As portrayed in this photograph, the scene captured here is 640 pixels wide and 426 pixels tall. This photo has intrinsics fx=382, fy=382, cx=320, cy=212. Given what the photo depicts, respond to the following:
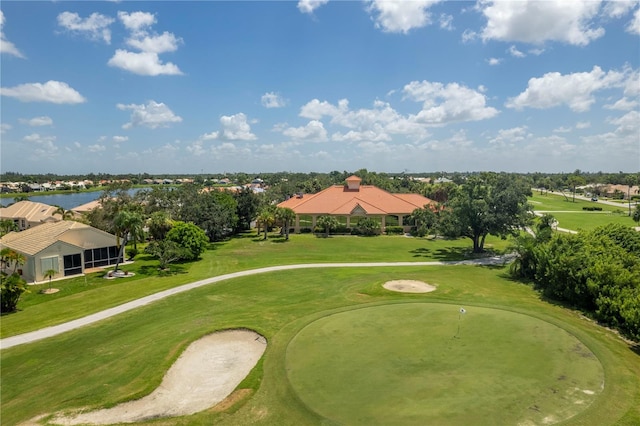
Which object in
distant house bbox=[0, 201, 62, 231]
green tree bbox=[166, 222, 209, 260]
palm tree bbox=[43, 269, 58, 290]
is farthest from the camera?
distant house bbox=[0, 201, 62, 231]

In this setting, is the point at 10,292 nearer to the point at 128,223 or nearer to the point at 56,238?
the point at 56,238

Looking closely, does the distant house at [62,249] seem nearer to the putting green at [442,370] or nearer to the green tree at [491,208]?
the putting green at [442,370]

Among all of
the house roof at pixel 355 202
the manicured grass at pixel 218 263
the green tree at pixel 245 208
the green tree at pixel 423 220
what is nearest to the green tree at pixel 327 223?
the manicured grass at pixel 218 263

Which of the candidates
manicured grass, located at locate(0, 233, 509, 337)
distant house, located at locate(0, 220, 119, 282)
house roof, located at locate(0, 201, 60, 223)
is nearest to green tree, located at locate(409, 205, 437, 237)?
manicured grass, located at locate(0, 233, 509, 337)

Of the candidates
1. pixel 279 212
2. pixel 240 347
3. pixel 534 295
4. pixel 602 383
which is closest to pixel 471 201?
pixel 534 295

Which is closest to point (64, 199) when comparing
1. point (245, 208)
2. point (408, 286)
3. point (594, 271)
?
point (245, 208)

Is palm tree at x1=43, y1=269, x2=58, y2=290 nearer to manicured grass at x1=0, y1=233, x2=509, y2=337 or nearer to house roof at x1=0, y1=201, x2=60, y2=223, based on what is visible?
manicured grass at x1=0, y1=233, x2=509, y2=337
